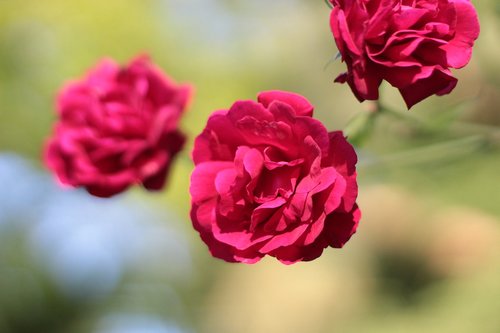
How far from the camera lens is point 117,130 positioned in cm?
147

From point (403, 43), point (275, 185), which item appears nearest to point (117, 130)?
point (275, 185)

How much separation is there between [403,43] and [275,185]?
0.26 m

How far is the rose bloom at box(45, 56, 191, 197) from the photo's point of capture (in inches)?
57.2

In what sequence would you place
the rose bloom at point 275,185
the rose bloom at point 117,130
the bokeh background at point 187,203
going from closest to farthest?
the rose bloom at point 275,185 < the rose bloom at point 117,130 < the bokeh background at point 187,203

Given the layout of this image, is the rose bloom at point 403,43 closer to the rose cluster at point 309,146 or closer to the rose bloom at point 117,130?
the rose cluster at point 309,146

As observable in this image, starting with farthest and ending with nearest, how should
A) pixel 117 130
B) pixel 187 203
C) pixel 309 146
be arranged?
pixel 187 203
pixel 117 130
pixel 309 146

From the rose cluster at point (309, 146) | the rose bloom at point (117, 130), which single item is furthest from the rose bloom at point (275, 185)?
the rose bloom at point (117, 130)

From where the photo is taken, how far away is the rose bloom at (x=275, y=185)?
934mm

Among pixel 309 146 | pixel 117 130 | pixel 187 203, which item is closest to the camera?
pixel 309 146

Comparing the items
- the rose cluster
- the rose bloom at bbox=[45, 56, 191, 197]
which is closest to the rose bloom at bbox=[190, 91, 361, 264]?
the rose cluster

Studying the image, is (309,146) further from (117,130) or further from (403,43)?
(117,130)

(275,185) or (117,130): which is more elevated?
(117,130)

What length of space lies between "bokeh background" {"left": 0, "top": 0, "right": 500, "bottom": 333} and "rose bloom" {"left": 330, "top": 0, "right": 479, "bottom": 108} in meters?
0.43

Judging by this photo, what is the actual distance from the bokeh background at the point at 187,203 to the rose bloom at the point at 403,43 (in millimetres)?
432
